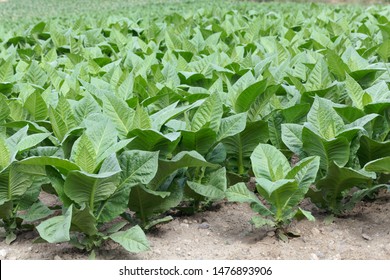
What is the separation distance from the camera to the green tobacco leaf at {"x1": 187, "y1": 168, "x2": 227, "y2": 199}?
3.09m

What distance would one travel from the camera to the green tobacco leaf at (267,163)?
2885mm

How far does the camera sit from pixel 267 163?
2928mm

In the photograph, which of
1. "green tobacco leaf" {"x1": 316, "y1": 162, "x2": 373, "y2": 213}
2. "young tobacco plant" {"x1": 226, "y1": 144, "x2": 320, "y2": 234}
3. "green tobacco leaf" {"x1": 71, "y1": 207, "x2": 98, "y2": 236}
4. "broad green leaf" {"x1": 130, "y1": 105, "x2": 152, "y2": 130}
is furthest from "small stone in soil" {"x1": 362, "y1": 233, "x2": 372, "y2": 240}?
"green tobacco leaf" {"x1": 71, "y1": 207, "x2": 98, "y2": 236}

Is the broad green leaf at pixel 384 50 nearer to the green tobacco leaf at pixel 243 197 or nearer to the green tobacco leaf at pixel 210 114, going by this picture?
the green tobacco leaf at pixel 210 114

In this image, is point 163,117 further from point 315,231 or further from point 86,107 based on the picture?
point 315,231

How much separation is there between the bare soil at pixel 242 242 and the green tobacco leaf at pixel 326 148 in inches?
13.3

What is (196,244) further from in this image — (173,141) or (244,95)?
(244,95)

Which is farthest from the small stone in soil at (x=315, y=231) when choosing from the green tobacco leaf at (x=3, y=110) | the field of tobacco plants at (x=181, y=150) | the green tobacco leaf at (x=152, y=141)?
the green tobacco leaf at (x=3, y=110)

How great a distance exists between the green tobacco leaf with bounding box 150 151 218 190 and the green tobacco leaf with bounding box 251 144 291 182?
0.21 m

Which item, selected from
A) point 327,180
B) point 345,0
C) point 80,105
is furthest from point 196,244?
point 345,0

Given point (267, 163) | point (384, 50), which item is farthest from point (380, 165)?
point (384, 50)

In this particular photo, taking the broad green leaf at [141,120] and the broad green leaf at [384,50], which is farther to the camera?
the broad green leaf at [384,50]

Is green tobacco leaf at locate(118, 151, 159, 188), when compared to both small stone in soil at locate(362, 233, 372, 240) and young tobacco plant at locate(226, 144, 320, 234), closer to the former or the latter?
young tobacco plant at locate(226, 144, 320, 234)

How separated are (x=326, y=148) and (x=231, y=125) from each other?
0.50 metres
